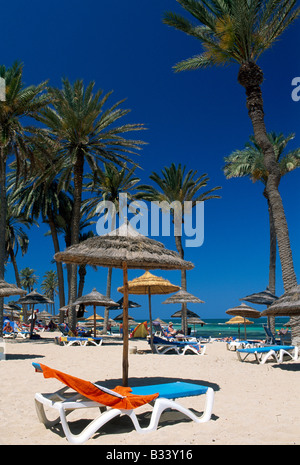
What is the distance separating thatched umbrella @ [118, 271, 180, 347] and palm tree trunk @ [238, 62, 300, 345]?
4.69m

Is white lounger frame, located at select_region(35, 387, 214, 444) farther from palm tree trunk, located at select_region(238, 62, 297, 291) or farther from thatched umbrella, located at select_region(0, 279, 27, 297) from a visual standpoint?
palm tree trunk, located at select_region(238, 62, 297, 291)

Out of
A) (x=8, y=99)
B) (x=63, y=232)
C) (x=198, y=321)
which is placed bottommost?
(x=198, y=321)

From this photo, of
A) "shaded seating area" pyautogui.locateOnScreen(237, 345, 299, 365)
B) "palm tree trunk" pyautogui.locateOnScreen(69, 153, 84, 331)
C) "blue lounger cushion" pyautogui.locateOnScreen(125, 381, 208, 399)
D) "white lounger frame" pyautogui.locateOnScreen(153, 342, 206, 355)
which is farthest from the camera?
"palm tree trunk" pyautogui.locateOnScreen(69, 153, 84, 331)

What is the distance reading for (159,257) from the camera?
601cm

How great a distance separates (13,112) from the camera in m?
18.1

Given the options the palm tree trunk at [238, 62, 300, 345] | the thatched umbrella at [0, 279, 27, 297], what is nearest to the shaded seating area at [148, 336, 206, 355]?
the palm tree trunk at [238, 62, 300, 345]

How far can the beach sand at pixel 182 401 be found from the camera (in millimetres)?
4172

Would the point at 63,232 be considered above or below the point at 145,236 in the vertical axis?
above

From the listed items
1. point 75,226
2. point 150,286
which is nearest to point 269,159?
point 150,286

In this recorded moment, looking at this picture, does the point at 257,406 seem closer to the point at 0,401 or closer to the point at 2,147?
the point at 0,401

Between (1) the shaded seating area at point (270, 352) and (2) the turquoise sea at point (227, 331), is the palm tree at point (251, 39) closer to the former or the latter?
(1) the shaded seating area at point (270, 352)

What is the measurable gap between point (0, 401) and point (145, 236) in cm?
346

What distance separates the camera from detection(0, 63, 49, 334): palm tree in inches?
695
